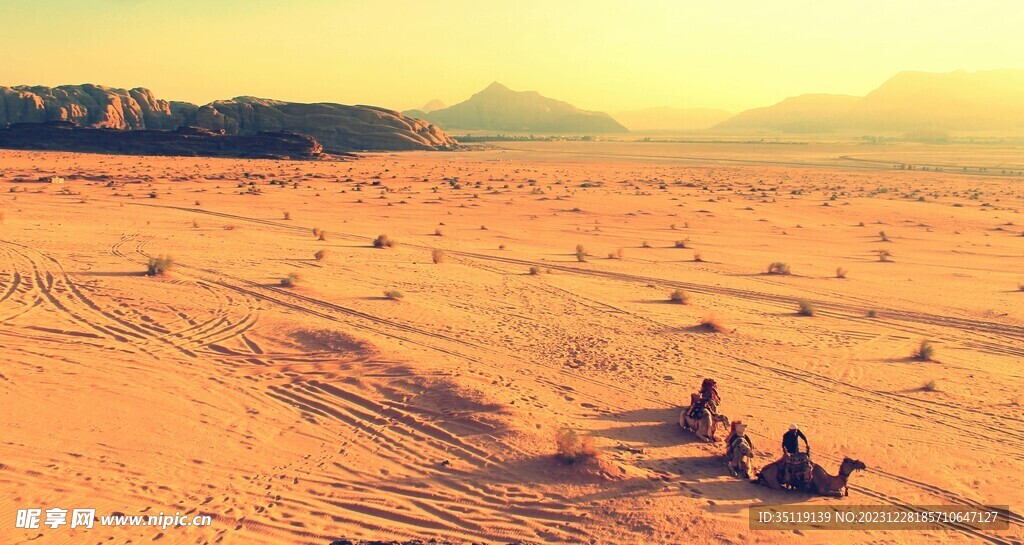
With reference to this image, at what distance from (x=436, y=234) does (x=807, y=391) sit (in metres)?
19.4

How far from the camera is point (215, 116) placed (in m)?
111

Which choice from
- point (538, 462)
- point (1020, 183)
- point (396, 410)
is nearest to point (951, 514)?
point (538, 462)

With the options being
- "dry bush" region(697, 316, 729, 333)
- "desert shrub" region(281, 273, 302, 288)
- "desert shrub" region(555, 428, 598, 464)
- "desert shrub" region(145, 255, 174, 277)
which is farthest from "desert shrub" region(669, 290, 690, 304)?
"desert shrub" region(145, 255, 174, 277)

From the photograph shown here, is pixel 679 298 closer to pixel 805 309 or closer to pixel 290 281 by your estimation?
pixel 805 309

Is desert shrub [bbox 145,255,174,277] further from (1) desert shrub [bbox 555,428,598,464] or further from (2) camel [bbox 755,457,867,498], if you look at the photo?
(2) camel [bbox 755,457,867,498]

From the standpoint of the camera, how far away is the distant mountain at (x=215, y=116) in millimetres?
111312

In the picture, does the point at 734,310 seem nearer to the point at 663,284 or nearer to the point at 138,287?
the point at 663,284

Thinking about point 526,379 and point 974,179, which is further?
point 974,179

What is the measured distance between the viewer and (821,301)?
1781 centimetres

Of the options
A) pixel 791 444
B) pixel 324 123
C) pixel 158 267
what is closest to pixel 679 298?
pixel 791 444

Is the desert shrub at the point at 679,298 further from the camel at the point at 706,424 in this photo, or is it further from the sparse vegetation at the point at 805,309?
the camel at the point at 706,424

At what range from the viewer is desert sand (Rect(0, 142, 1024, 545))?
22.6 ft

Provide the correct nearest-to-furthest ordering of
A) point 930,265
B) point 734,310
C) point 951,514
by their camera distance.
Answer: point 951,514, point 734,310, point 930,265

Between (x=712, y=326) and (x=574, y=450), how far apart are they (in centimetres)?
763
